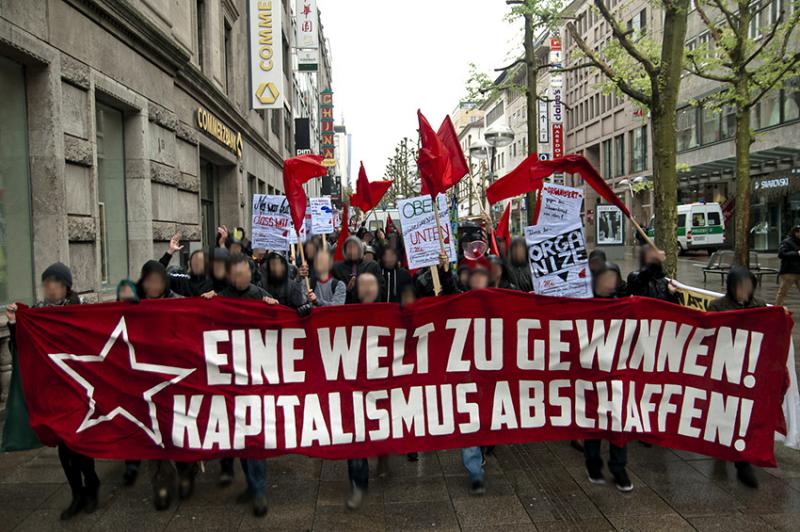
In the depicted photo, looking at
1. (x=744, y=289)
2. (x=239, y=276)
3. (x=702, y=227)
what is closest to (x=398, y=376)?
(x=239, y=276)

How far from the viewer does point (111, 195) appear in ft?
35.3

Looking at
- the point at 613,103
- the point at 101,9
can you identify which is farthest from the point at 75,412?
the point at 613,103

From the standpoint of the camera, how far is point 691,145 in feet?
136

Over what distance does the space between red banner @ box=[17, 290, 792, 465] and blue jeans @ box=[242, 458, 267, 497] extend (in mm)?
87

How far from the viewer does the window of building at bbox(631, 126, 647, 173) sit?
4888 cm

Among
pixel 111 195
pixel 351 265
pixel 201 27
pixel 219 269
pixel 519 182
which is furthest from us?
pixel 201 27

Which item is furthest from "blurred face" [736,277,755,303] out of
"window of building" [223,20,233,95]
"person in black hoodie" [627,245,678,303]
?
"window of building" [223,20,233,95]

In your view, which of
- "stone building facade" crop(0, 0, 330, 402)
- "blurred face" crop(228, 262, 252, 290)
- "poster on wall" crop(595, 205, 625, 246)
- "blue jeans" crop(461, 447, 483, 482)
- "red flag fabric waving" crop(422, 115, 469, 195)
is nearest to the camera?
"blue jeans" crop(461, 447, 483, 482)

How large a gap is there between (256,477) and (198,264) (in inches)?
110

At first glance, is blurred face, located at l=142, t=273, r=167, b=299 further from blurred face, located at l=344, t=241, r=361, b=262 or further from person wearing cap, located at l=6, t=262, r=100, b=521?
blurred face, located at l=344, t=241, r=361, b=262

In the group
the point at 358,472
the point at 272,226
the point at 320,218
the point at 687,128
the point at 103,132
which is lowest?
the point at 358,472

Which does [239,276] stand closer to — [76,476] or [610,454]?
[76,476]

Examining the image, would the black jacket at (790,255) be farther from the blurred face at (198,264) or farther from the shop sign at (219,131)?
the shop sign at (219,131)

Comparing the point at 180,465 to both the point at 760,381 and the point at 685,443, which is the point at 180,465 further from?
the point at 760,381
